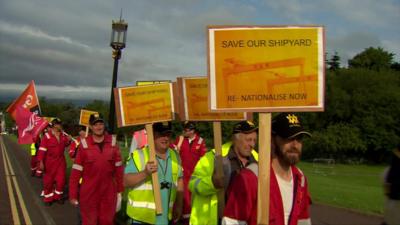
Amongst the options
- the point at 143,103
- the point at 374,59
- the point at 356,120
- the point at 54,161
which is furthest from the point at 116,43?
the point at 374,59

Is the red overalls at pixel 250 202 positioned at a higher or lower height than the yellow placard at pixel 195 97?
lower

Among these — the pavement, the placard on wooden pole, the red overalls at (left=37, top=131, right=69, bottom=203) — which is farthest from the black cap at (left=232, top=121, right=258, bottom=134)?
the red overalls at (left=37, top=131, right=69, bottom=203)

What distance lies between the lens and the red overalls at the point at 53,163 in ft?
45.4

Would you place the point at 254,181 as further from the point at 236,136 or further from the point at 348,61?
the point at 348,61

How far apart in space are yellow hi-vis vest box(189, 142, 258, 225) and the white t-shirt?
1.37 meters

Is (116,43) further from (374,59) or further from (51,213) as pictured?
(374,59)

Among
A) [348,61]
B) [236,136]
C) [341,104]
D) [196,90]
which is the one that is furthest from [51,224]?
[348,61]

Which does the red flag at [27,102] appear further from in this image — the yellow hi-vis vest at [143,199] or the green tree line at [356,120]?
the green tree line at [356,120]

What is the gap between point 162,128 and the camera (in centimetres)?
627

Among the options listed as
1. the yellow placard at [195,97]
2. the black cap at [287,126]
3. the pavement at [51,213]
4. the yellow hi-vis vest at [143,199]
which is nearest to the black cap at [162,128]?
the yellow hi-vis vest at [143,199]

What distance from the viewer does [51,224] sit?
35.6 ft

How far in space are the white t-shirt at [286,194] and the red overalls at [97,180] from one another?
14.3 ft

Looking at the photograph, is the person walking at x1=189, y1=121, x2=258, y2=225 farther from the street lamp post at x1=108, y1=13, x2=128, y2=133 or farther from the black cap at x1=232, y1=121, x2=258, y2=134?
the street lamp post at x1=108, y1=13, x2=128, y2=133

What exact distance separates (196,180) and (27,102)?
41.8ft
